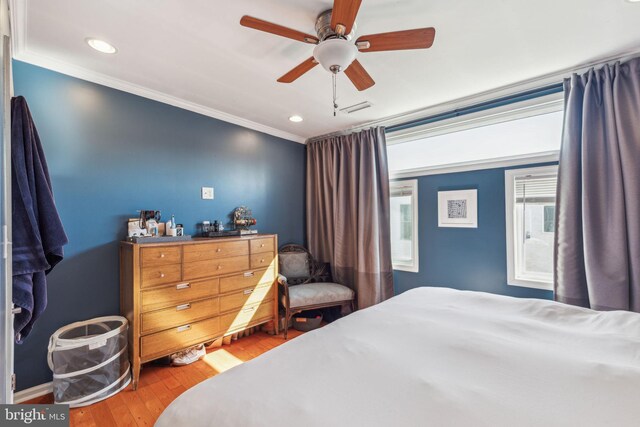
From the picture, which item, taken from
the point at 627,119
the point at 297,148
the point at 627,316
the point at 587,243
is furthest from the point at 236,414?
the point at 297,148

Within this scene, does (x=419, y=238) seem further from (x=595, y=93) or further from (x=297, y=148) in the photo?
(x=297, y=148)

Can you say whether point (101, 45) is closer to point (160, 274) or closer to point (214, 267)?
point (160, 274)

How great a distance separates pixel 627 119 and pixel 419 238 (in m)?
1.83

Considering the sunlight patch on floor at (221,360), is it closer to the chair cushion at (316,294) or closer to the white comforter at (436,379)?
the chair cushion at (316,294)

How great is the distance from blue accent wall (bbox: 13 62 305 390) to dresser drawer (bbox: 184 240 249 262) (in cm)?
46

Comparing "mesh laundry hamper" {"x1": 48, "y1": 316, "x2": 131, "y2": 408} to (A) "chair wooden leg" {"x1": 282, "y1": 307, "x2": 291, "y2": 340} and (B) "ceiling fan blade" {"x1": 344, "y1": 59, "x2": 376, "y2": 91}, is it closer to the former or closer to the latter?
(A) "chair wooden leg" {"x1": 282, "y1": 307, "x2": 291, "y2": 340}

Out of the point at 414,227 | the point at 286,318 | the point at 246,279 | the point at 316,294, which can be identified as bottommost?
the point at 286,318

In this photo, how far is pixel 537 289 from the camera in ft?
7.79

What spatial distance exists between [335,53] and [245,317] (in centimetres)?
249

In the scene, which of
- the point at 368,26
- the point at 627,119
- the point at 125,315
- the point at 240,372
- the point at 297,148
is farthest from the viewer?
the point at 297,148

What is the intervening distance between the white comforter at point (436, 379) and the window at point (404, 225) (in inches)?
69.4

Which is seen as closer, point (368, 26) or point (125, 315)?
point (368, 26)

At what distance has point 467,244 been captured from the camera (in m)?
2.74

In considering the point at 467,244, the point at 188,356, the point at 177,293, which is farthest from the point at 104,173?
the point at 467,244
